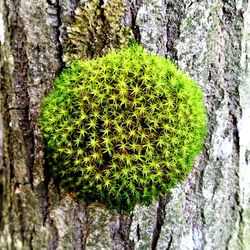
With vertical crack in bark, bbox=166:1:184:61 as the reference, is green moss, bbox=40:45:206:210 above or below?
below

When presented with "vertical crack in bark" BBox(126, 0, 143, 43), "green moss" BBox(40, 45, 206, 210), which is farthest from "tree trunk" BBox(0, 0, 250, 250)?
"green moss" BBox(40, 45, 206, 210)

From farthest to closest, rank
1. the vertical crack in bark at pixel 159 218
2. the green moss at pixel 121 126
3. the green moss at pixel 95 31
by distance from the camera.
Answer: the vertical crack in bark at pixel 159 218
the green moss at pixel 95 31
the green moss at pixel 121 126

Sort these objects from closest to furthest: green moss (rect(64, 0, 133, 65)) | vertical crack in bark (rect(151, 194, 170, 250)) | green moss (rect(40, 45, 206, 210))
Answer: green moss (rect(40, 45, 206, 210))
green moss (rect(64, 0, 133, 65))
vertical crack in bark (rect(151, 194, 170, 250))

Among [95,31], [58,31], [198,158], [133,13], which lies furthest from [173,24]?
[198,158]

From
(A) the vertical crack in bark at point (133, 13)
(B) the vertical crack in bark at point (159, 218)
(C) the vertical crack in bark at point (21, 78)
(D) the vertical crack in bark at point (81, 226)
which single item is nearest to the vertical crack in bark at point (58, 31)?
(C) the vertical crack in bark at point (21, 78)

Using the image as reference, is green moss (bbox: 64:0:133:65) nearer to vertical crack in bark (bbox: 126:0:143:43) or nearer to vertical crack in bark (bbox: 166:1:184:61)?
vertical crack in bark (bbox: 126:0:143:43)

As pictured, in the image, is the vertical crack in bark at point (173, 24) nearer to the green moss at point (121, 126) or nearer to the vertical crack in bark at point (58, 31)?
the green moss at point (121, 126)

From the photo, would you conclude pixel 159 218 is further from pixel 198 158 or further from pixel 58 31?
pixel 58 31
